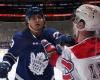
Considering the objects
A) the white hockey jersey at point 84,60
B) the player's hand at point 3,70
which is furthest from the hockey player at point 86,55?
the player's hand at point 3,70

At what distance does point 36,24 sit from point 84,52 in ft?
2.67

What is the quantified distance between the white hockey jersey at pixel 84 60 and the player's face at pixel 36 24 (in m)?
0.77

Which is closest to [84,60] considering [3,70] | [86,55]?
[86,55]

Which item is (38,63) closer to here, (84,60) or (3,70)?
(3,70)

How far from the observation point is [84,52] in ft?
4.62

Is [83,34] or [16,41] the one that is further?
[16,41]

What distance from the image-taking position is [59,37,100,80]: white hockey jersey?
1.40 m

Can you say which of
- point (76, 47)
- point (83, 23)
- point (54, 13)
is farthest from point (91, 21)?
point (54, 13)

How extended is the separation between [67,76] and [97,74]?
124mm

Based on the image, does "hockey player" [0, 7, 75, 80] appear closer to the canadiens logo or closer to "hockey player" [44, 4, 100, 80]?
the canadiens logo

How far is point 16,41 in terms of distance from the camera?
89.1 inches

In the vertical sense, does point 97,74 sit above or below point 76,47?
below

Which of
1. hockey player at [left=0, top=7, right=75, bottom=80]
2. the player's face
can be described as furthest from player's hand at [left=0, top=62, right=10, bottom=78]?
the player's face

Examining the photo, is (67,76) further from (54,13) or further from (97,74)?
(54,13)
